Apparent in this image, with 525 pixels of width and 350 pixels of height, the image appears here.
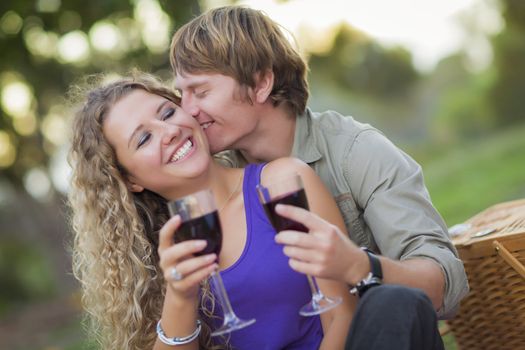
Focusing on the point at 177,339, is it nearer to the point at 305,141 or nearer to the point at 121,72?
the point at 305,141

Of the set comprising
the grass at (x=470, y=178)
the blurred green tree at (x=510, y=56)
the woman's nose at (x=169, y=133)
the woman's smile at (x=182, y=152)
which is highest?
the woman's nose at (x=169, y=133)

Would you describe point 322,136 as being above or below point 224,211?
above

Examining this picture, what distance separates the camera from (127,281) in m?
3.28

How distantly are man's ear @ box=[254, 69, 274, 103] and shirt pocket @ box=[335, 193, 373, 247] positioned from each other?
59 cm

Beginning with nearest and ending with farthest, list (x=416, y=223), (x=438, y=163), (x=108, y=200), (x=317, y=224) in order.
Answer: (x=317, y=224) < (x=416, y=223) < (x=108, y=200) < (x=438, y=163)

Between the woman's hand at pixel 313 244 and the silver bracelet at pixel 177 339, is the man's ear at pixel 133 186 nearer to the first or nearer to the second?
the silver bracelet at pixel 177 339

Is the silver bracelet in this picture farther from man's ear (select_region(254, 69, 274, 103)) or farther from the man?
man's ear (select_region(254, 69, 274, 103))

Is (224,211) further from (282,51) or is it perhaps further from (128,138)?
(282,51)

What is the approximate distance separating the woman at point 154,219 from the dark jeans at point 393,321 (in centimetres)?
46

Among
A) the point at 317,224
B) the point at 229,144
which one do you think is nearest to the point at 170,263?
the point at 317,224

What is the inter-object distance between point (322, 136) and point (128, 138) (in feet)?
2.86

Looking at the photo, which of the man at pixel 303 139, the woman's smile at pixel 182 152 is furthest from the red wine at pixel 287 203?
the woman's smile at pixel 182 152

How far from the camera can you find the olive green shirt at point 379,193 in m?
2.97

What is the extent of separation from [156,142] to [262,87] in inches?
27.4
